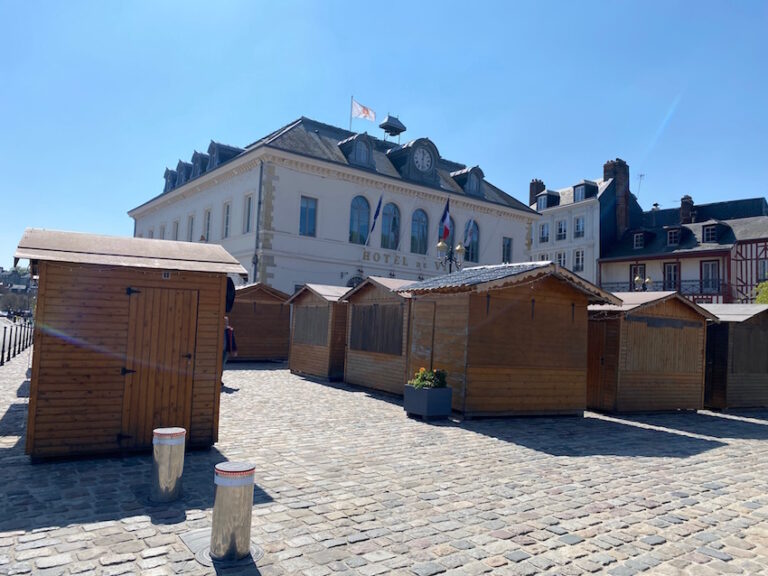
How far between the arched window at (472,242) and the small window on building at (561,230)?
52.5 feet

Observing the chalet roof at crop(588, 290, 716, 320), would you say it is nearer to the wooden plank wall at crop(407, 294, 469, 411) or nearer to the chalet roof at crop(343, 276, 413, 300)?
the wooden plank wall at crop(407, 294, 469, 411)

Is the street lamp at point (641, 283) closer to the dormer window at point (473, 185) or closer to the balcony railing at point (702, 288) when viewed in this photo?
the balcony railing at point (702, 288)

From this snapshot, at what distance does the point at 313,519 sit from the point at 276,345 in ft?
58.6

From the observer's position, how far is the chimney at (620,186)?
44844mm

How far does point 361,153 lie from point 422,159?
4302 millimetres

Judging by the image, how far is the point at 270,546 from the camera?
181 inches

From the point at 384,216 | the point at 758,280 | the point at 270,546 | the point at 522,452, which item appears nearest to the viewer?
the point at 270,546

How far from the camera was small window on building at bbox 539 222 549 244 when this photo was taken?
48.8 metres

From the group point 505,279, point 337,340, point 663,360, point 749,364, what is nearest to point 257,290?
point 337,340

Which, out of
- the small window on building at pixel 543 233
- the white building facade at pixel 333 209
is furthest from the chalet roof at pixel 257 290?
the small window on building at pixel 543 233

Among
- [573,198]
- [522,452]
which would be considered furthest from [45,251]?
[573,198]

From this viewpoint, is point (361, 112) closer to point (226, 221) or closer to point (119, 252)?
point (226, 221)

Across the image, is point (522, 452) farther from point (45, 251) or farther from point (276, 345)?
point (276, 345)

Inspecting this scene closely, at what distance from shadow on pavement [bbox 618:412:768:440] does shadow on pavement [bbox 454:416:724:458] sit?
1.00 meters
